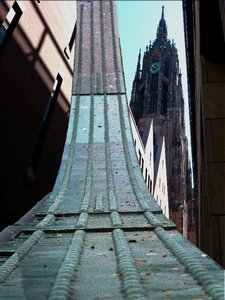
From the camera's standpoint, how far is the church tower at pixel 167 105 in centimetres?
5358

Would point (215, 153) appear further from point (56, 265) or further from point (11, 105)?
point (11, 105)

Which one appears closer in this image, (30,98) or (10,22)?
(10,22)

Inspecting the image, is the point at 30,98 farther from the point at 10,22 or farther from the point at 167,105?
the point at 167,105

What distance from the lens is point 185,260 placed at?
274 centimetres

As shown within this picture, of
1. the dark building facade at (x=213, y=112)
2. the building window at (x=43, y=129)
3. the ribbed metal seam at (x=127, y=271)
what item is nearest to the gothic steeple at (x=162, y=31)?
the building window at (x=43, y=129)

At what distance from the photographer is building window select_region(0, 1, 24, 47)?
12.5m

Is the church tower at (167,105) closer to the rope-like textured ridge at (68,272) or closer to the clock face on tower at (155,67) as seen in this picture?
the clock face on tower at (155,67)

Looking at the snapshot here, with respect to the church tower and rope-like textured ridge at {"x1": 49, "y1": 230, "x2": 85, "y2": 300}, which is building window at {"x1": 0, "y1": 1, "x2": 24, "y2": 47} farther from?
the church tower

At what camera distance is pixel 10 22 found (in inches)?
510

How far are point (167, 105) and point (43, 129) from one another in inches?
1826

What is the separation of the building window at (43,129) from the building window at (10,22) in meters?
3.60

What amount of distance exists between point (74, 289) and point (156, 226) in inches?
72.5

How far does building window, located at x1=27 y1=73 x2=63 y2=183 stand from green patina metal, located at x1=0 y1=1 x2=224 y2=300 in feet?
17.2

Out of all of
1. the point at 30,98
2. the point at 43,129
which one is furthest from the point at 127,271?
the point at 43,129
